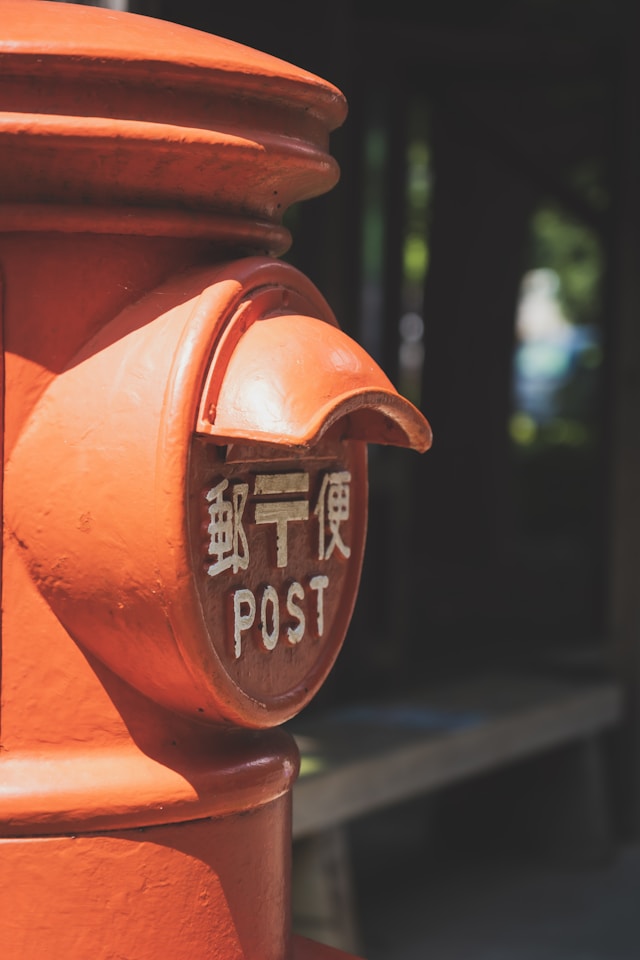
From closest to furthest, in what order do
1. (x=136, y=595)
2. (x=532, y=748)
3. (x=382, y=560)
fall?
(x=136, y=595), (x=532, y=748), (x=382, y=560)

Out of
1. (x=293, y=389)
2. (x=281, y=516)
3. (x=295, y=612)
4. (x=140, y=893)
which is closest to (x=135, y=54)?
(x=293, y=389)

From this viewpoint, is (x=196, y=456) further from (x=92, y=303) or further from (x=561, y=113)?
(x=561, y=113)

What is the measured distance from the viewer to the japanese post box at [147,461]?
Answer: 4.16ft

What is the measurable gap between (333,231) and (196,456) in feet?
10.7

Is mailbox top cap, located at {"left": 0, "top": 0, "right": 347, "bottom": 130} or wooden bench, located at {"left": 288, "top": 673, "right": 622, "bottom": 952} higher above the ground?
mailbox top cap, located at {"left": 0, "top": 0, "right": 347, "bottom": 130}

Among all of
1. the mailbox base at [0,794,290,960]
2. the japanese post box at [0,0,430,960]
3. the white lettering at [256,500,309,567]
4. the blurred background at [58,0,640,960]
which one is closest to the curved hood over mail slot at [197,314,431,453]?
the japanese post box at [0,0,430,960]

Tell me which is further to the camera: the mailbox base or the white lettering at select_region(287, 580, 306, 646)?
the white lettering at select_region(287, 580, 306, 646)

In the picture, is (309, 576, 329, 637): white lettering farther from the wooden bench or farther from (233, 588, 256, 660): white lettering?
the wooden bench

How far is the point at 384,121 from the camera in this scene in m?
6.52

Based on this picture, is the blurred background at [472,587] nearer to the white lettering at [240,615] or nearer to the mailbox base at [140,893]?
the white lettering at [240,615]

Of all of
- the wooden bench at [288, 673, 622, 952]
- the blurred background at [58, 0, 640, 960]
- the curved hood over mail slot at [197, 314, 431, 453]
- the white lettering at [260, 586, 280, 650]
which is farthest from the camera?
the blurred background at [58, 0, 640, 960]

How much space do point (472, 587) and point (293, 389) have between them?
736 centimetres

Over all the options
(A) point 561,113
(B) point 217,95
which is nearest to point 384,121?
(A) point 561,113

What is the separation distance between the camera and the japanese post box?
1269 mm
